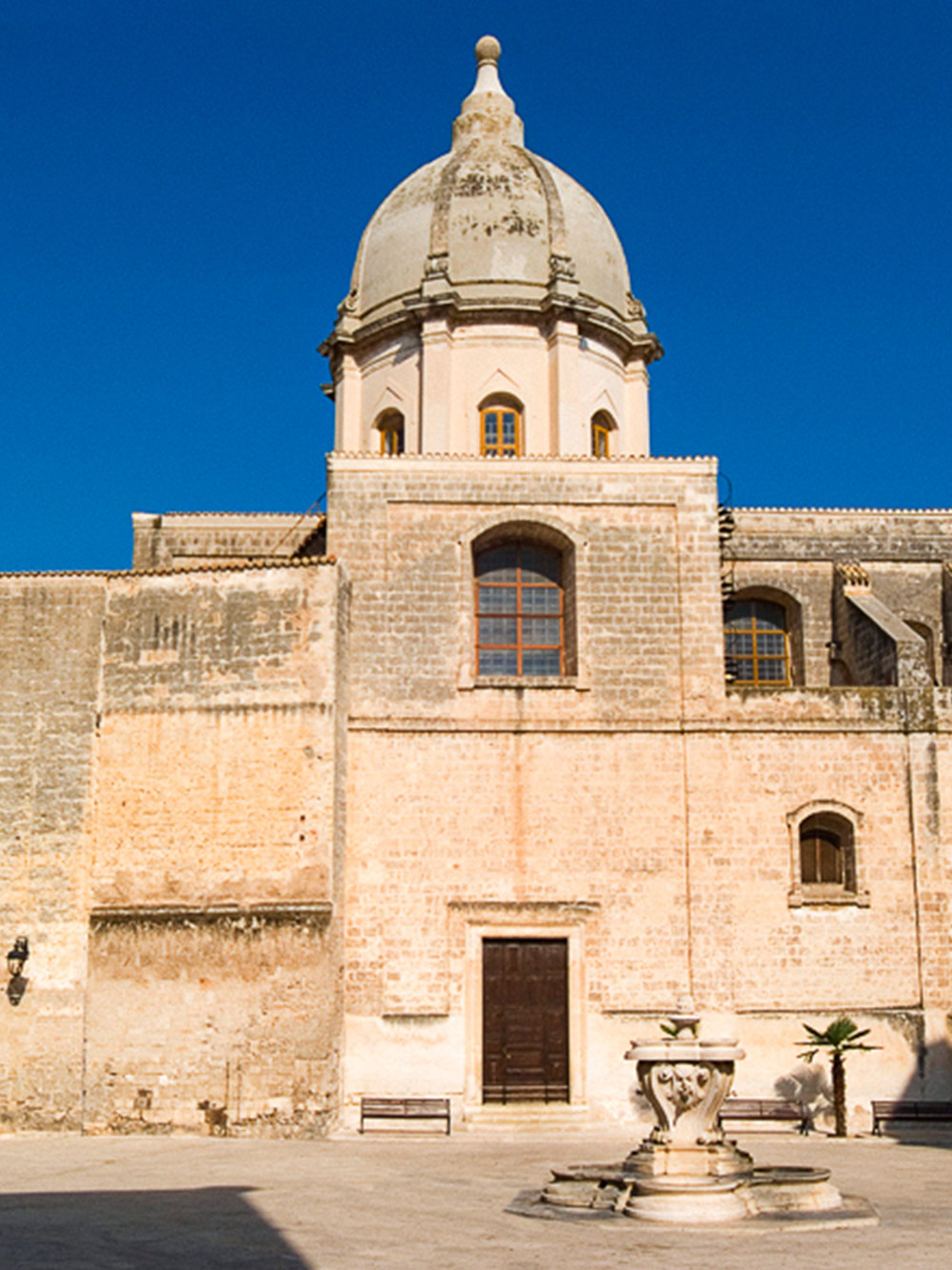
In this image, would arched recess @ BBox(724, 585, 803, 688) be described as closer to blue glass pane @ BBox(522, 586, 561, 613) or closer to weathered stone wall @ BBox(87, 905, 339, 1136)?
blue glass pane @ BBox(522, 586, 561, 613)

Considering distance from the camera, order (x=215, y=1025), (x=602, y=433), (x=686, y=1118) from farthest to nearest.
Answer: (x=602, y=433) < (x=215, y=1025) < (x=686, y=1118)

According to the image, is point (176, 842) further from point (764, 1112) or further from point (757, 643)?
point (757, 643)

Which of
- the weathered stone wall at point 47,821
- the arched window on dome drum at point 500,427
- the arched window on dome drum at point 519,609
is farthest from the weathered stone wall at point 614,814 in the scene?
the arched window on dome drum at point 500,427

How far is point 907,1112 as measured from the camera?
1916 centimetres

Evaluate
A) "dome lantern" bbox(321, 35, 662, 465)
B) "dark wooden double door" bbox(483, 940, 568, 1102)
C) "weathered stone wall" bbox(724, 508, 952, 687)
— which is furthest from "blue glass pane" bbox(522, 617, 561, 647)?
"dark wooden double door" bbox(483, 940, 568, 1102)

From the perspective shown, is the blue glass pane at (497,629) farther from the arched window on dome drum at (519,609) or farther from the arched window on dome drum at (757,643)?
the arched window on dome drum at (757,643)

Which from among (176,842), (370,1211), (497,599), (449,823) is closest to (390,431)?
(497,599)

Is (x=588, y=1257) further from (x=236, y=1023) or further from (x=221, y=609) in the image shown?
(x=221, y=609)

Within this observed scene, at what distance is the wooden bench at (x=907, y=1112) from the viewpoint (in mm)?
19062

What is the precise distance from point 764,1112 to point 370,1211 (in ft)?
28.7

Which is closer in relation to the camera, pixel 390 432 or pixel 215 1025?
pixel 215 1025

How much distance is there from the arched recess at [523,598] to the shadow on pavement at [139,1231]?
10.2 m

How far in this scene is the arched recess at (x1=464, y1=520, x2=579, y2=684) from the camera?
854 inches

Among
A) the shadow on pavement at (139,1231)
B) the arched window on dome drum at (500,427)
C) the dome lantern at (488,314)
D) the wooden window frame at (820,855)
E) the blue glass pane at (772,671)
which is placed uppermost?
the dome lantern at (488,314)
